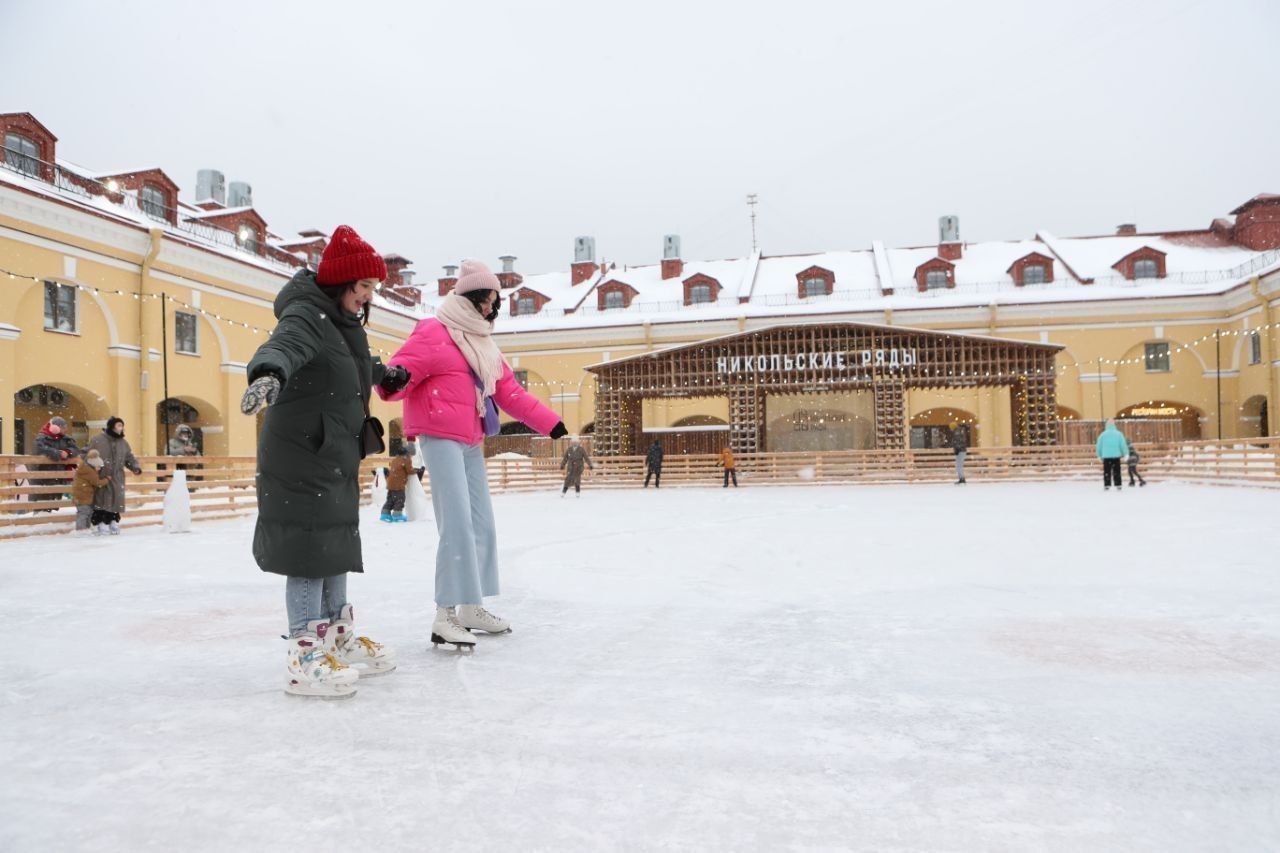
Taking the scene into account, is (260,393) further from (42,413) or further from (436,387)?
(42,413)

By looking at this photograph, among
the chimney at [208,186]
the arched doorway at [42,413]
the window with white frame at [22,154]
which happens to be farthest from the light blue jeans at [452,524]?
the chimney at [208,186]

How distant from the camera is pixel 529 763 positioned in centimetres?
208

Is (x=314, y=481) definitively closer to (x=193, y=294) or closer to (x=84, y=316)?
(x=84, y=316)

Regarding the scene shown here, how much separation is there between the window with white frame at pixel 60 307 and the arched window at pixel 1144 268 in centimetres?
3043

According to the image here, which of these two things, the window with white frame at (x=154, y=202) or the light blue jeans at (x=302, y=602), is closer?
the light blue jeans at (x=302, y=602)

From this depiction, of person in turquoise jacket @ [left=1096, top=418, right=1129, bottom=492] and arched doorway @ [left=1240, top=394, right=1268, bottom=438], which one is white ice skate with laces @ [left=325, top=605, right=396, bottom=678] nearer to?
person in turquoise jacket @ [left=1096, top=418, right=1129, bottom=492]

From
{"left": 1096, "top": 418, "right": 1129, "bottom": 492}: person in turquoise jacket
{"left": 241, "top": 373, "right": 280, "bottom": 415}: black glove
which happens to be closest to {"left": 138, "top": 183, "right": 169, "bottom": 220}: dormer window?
{"left": 241, "top": 373, "right": 280, "bottom": 415}: black glove

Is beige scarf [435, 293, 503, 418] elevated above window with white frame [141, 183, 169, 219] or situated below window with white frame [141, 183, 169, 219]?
below

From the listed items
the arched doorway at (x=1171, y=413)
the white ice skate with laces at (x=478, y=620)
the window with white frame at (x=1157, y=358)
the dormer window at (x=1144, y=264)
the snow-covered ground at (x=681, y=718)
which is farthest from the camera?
the dormer window at (x=1144, y=264)

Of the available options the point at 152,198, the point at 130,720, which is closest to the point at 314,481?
the point at 130,720

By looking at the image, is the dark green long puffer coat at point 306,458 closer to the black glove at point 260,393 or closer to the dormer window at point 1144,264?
the black glove at point 260,393

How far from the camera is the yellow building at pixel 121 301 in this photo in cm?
1545

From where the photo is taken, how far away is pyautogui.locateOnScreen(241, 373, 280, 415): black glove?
233 cm

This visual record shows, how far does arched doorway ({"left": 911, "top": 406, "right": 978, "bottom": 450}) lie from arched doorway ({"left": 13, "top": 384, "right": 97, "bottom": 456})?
81.6 ft
